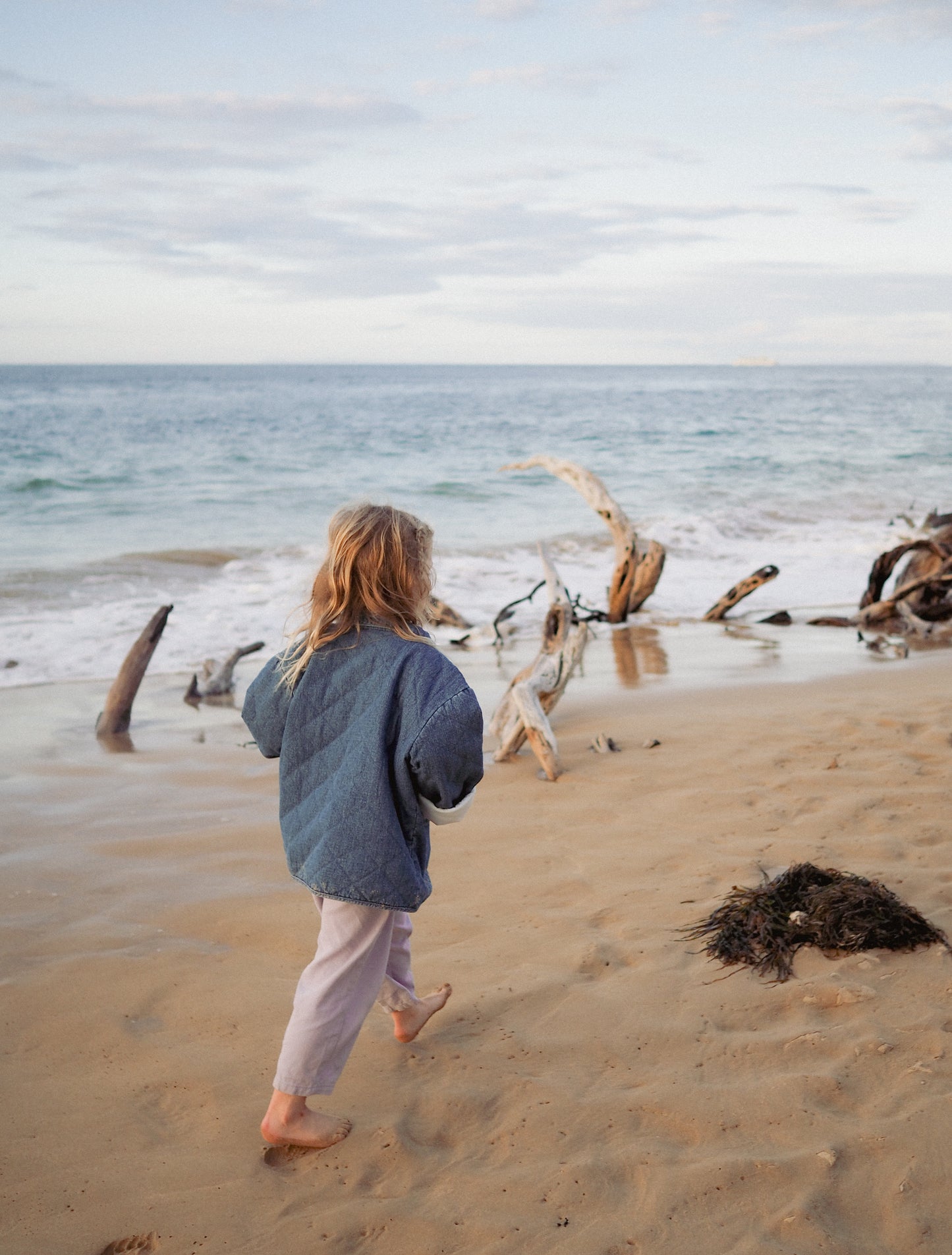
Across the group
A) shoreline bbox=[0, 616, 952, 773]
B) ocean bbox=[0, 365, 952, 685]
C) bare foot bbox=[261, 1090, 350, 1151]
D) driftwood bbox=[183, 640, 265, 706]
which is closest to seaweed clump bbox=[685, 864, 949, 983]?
bare foot bbox=[261, 1090, 350, 1151]

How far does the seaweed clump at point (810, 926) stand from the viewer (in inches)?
122

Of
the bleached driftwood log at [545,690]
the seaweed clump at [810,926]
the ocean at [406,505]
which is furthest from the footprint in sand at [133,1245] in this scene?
the bleached driftwood log at [545,690]

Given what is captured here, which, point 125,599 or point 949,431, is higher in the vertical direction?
point 949,431

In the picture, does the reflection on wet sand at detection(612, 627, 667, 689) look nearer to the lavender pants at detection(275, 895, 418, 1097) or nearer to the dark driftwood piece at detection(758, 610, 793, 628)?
the dark driftwood piece at detection(758, 610, 793, 628)

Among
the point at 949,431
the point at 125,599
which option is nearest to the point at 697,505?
the point at 125,599

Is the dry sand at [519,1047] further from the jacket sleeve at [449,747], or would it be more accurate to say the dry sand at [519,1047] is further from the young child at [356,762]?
the jacket sleeve at [449,747]

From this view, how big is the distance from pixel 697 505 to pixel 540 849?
16313 mm

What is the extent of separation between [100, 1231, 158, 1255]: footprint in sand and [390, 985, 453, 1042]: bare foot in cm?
84

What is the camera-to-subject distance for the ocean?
1113 cm

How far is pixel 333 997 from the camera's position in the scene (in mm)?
2443

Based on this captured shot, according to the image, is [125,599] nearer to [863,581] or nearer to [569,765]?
[569,765]

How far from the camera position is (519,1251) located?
205 centimetres

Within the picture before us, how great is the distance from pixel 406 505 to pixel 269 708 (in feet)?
35.6

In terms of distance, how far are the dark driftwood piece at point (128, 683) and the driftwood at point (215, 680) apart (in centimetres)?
94
